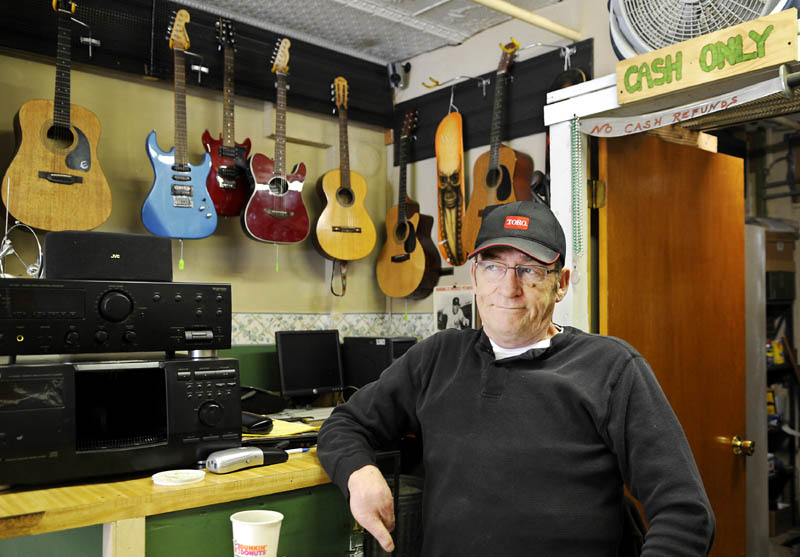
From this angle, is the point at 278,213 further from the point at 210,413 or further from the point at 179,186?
the point at 210,413

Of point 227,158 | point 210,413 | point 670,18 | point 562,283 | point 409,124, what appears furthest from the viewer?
point 409,124

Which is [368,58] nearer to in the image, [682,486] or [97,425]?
[97,425]

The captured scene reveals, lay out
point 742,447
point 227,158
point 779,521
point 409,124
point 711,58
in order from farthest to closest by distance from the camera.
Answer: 1. point 779,521
2. point 409,124
3. point 227,158
4. point 742,447
5. point 711,58

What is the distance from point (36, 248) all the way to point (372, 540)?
1.91 m

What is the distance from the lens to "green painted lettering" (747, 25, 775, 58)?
175 centimetres

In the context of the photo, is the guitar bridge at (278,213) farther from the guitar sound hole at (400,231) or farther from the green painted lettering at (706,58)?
the green painted lettering at (706,58)

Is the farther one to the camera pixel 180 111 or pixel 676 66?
pixel 180 111

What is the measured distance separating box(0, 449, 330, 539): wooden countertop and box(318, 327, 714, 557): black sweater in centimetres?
11

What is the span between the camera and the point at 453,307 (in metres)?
3.44

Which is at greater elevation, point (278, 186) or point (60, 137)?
point (60, 137)

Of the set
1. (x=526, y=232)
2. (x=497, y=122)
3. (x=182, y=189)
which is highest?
(x=497, y=122)

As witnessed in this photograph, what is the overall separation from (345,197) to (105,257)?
202cm

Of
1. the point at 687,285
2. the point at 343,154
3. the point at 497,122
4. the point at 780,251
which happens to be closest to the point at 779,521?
the point at 780,251

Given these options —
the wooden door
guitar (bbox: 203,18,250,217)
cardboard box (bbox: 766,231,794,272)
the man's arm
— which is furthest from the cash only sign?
cardboard box (bbox: 766,231,794,272)
